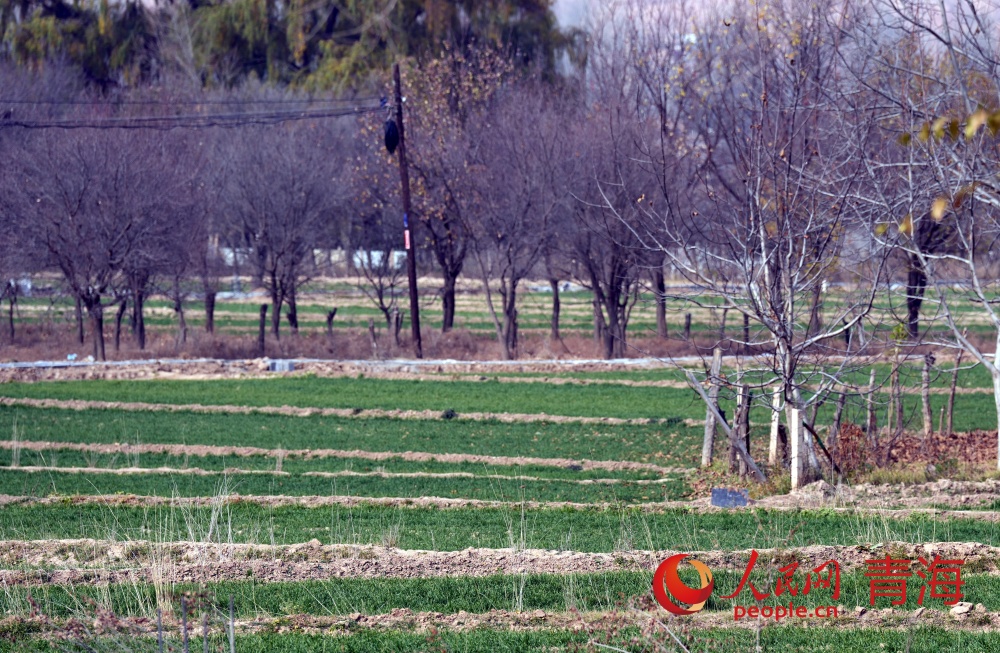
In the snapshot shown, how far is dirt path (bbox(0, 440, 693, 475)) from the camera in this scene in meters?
15.9

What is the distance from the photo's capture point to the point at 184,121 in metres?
45.4

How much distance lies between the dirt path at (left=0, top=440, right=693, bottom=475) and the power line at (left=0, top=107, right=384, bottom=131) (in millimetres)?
18969

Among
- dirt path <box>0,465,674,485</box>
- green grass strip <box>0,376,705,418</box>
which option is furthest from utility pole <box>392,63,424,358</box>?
dirt path <box>0,465,674,485</box>

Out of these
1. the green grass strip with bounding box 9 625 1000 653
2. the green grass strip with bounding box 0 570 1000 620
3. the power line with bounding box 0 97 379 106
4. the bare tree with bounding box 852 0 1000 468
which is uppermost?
the power line with bounding box 0 97 379 106

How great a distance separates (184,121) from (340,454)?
107 feet

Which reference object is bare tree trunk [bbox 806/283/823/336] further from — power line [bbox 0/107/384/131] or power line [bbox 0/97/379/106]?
power line [bbox 0/97/379/106]

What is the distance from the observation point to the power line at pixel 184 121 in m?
35.2

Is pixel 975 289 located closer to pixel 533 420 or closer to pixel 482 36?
pixel 533 420

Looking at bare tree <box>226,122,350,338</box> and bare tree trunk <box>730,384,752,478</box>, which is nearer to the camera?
bare tree trunk <box>730,384,752,478</box>

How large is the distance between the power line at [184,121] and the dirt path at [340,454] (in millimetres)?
18969

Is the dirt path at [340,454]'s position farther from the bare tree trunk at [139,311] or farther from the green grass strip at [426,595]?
the bare tree trunk at [139,311]

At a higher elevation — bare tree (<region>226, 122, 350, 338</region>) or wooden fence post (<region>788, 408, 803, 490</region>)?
bare tree (<region>226, 122, 350, 338</region>)

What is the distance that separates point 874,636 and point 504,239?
2875 cm

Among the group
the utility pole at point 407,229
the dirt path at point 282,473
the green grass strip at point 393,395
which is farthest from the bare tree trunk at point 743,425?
the utility pole at point 407,229
